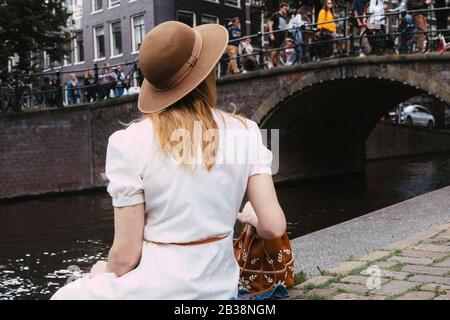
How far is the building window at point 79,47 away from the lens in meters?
24.1

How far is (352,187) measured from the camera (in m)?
17.5

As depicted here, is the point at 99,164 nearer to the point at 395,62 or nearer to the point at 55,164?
the point at 55,164

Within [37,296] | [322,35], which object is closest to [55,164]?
[322,35]

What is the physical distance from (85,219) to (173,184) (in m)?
10.8

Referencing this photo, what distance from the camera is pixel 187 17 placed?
22.9m

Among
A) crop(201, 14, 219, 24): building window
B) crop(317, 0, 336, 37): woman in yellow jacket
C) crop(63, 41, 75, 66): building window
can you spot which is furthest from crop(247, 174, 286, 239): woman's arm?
crop(201, 14, 219, 24): building window

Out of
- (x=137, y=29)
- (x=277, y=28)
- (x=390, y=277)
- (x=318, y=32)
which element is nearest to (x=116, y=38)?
(x=137, y=29)

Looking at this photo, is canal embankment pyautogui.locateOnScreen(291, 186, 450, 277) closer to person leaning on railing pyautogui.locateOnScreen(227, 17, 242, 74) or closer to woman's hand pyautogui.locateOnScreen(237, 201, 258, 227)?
woman's hand pyautogui.locateOnScreen(237, 201, 258, 227)

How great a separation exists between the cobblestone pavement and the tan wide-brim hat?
157cm

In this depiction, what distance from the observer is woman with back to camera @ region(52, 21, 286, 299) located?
189 cm

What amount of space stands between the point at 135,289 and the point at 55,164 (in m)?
16.2

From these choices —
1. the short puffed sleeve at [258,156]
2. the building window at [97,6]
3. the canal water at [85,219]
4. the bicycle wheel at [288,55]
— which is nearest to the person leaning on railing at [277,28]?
the bicycle wheel at [288,55]

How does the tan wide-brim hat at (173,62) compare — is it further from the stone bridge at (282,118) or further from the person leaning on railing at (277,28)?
the person leaning on railing at (277,28)

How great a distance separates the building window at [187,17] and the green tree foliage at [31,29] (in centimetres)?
381
